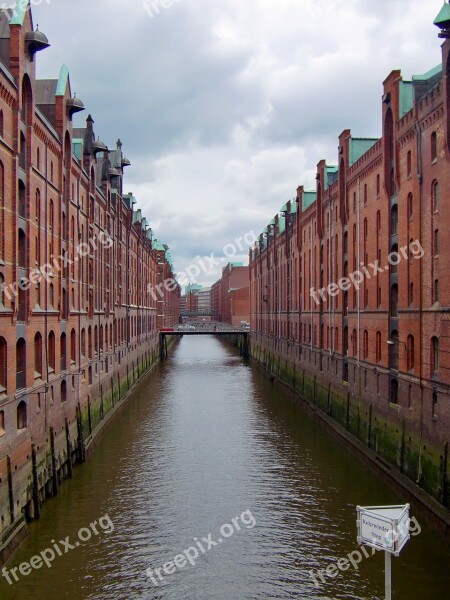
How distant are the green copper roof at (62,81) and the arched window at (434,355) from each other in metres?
18.3

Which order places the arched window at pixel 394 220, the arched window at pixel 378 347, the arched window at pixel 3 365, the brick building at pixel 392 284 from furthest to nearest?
the arched window at pixel 378 347
the arched window at pixel 394 220
the brick building at pixel 392 284
the arched window at pixel 3 365

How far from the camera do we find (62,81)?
2481 cm

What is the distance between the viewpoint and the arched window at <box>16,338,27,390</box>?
18.6 meters

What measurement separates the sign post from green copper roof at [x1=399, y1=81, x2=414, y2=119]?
19.0 metres

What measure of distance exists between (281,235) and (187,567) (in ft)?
153

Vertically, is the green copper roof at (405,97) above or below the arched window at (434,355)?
above

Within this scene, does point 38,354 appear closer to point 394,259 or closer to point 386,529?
point 394,259

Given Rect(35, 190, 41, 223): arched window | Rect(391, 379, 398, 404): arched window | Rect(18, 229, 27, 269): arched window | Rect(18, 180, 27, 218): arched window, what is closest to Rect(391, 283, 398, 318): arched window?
Rect(391, 379, 398, 404): arched window

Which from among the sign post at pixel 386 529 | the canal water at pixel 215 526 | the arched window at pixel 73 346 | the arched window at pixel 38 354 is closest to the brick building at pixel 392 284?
the canal water at pixel 215 526

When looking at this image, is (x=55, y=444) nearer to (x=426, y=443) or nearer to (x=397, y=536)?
(x=426, y=443)

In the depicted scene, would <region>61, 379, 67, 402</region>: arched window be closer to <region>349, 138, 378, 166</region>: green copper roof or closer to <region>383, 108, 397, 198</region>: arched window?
<region>383, 108, 397, 198</region>: arched window

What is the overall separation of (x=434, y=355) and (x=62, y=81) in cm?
1904

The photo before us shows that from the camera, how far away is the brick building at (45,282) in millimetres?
17195

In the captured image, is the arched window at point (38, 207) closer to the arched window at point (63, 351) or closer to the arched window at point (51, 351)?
the arched window at point (51, 351)
